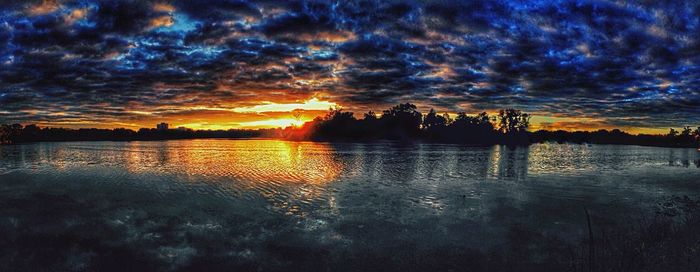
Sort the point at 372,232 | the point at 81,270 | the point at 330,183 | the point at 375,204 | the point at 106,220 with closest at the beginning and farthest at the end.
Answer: the point at 81,270 → the point at 372,232 → the point at 106,220 → the point at 375,204 → the point at 330,183

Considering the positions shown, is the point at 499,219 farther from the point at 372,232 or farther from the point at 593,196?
the point at 593,196

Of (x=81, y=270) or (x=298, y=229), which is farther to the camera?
(x=298, y=229)

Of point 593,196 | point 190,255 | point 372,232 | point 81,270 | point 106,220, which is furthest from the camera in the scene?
point 593,196

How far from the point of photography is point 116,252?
14.6m

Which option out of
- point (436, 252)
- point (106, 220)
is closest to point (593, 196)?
point (436, 252)

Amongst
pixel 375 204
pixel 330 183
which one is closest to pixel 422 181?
pixel 330 183

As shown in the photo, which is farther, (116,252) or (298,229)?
(298,229)

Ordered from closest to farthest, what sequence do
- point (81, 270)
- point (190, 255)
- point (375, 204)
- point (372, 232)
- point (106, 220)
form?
point (81, 270) → point (190, 255) → point (372, 232) → point (106, 220) → point (375, 204)

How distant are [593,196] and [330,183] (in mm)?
20123

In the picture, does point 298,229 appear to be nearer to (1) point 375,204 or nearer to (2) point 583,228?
(1) point 375,204

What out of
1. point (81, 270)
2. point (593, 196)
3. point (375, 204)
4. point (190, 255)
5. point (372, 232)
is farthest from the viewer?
point (593, 196)

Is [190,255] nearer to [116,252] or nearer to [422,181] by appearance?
[116,252]

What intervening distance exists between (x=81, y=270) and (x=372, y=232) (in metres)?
11.1

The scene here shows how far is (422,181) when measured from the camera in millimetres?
34719
